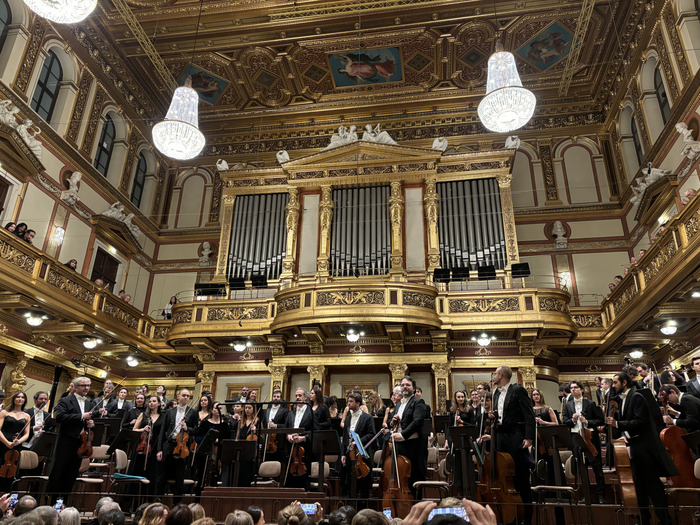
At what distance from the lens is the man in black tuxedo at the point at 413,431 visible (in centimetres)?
537

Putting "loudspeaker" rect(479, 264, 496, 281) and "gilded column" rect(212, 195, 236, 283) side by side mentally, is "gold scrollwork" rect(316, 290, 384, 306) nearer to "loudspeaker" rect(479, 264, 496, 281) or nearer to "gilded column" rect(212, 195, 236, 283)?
"loudspeaker" rect(479, 264, 496, 281)

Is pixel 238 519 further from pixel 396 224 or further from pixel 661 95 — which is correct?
pixel 661 95

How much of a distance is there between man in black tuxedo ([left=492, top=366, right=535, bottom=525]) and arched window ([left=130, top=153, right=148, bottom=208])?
545 inches

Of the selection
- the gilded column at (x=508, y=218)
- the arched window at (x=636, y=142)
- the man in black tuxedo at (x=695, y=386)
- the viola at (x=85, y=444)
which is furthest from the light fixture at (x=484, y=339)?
the viola at (x=85, y=444)

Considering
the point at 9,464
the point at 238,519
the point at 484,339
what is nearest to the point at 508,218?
the point at 484,339

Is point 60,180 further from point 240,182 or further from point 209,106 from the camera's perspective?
point 209,106

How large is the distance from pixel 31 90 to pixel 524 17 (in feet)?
39.7

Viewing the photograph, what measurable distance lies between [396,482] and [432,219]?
8.75 metres

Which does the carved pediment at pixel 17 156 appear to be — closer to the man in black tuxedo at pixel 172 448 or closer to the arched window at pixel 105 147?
the arched window at pixel 105 147

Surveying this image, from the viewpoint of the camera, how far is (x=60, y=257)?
12.4m

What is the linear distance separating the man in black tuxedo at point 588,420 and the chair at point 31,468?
5695 millimetres

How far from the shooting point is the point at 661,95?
40.8 ft

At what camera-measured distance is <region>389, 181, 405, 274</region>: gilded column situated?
1263cm

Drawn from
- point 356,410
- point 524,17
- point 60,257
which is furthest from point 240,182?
point 356,410
